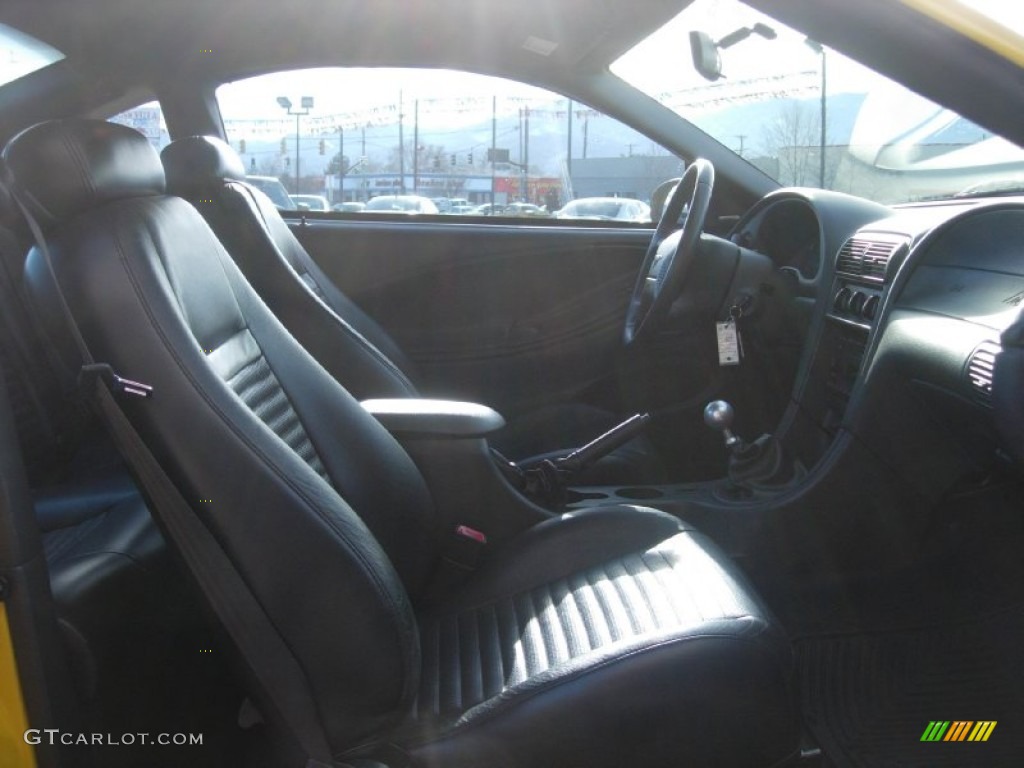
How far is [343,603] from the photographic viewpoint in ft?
3.98

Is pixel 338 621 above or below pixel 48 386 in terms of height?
below

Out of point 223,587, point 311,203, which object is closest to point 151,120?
point 311,203

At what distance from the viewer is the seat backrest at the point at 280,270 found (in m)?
2.21

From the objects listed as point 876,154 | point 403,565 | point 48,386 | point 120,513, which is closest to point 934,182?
point 876,154

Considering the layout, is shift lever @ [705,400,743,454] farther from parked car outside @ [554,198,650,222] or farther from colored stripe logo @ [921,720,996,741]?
parked car outside @ [554,198,650,222]

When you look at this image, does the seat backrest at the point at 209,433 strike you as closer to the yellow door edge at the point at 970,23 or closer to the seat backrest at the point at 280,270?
the seat backrest at the point at 280,270

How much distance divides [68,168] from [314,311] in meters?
0.99

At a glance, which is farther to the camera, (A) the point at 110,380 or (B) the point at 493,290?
(B) the point at 493,290

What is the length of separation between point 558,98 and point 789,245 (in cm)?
96

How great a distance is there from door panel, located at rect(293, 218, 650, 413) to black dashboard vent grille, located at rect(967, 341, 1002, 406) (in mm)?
1739

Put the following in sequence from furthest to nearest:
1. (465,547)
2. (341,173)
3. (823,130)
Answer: (341,173) < (823,130) < (465,547)

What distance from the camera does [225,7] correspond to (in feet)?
8.87

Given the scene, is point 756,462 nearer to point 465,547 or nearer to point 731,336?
point 731,336

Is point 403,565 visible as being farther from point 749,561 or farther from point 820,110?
point 820,110
